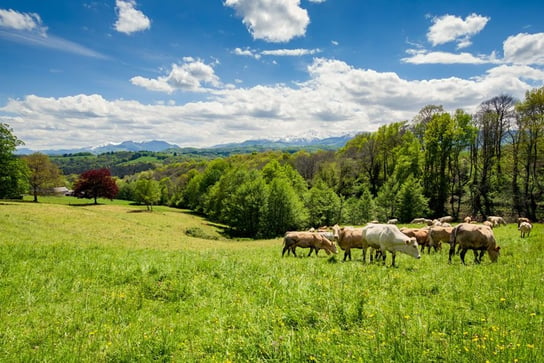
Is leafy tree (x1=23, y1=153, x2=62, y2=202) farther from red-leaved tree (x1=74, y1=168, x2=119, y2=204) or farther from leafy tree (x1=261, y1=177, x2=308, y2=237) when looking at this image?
leafy tree (x1=261, y1=177, x2=308, y2=237)

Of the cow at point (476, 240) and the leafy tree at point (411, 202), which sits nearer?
the cow at point (476, 240)

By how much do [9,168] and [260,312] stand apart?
64.2 meters

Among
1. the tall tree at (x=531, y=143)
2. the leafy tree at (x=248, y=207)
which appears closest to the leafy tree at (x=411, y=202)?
the tall tree at (x=531, y=143)

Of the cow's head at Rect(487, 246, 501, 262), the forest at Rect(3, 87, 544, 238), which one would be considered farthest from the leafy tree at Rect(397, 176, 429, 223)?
the cow's head at Rect(487, 246, 501, 262)

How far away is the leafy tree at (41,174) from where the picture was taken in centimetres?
6825

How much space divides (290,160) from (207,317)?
9795 centimetres

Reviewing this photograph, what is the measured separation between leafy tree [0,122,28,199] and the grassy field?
51701 mm

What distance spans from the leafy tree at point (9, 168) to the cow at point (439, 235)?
6471 cm

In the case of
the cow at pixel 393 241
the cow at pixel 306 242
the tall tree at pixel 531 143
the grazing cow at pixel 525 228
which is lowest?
the cow at pixel 306 242

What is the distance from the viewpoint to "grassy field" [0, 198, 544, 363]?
5367 millimetres

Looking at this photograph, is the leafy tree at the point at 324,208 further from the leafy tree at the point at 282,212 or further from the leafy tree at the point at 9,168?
the leafy tree at the point at 9,168

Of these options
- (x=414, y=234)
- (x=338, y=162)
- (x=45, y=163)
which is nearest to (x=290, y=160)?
(x=338, y=162)

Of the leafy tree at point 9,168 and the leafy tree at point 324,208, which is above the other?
the leafy tree at point 9,168

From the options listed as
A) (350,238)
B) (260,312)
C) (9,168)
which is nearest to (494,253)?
(350,238)
